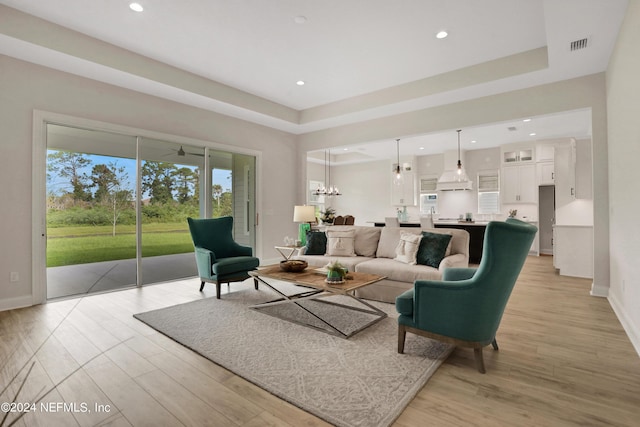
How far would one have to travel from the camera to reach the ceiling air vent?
347 cm

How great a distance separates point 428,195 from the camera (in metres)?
10.5

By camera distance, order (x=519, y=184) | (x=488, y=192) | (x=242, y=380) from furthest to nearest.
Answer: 1. (x=488, y=192)
2. (x=519, y=184)
3. (x=242, y=380)


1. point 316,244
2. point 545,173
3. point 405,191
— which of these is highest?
point 545,173

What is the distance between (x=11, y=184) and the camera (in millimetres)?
3754

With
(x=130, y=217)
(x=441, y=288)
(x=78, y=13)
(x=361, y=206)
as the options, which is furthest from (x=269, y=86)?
(x=361, y=206)

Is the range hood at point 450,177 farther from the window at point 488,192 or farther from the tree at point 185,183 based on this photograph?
the tree at point 185,183

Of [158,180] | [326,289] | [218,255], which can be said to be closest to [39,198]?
[158,180]

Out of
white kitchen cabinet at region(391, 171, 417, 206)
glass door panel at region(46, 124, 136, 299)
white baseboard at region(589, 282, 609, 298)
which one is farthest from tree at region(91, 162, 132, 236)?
white kitchen cabinet at region(391, 171, 417, 206)

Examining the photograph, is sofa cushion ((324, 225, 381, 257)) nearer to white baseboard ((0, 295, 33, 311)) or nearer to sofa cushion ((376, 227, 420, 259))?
sofa cushion ((376, 227, 420, 259))

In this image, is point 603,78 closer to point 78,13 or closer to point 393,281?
point 393,281

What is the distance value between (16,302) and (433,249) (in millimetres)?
5099

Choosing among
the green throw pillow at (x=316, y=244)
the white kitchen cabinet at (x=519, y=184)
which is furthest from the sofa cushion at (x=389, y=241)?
the white kitchen cabinet at (x=519, y=184)

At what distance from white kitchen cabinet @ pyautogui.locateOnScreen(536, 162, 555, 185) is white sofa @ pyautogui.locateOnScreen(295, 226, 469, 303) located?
581 centimetres

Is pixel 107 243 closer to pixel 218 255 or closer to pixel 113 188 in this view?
pixel 113 188
